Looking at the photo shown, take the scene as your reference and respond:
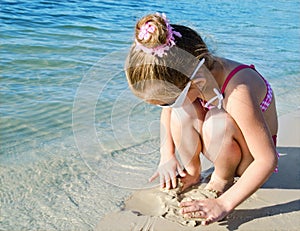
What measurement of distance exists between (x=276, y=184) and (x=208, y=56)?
774mm

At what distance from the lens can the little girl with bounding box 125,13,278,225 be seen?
166 cm

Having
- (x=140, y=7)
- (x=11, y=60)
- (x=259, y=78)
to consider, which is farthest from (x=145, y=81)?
(x=140, y=7)

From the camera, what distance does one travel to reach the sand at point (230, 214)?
1848mm

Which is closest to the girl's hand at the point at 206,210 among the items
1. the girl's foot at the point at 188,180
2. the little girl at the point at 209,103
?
the little girl at the point at 209,103

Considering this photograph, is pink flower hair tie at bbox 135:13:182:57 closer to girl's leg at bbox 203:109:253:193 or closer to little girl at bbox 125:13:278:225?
little girl at bbox 125:13:278:225

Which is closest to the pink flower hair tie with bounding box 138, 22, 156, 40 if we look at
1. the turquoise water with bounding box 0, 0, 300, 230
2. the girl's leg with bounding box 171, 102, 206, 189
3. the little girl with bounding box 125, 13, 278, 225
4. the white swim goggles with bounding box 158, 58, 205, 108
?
the little girl with bounding box 125, 13, 278, 225

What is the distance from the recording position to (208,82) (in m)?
1.82

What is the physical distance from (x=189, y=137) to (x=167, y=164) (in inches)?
8.0

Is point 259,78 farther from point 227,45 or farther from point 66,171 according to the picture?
point 227,45

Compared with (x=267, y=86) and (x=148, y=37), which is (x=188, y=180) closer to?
(x=267, y=86)

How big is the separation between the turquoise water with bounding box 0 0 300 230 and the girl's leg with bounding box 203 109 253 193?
0.96 ft

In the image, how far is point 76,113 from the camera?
9.58 feet

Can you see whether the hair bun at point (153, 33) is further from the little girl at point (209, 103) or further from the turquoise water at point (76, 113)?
the turquoise water at point (76, 113)

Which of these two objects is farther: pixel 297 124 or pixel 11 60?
pixel 11 60
